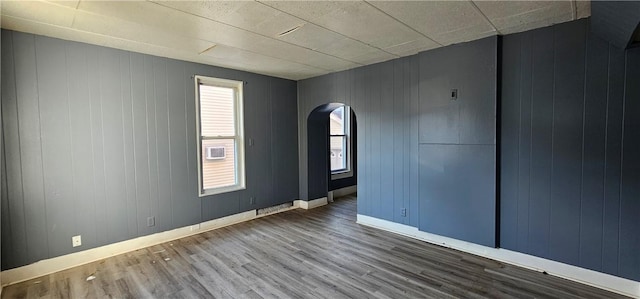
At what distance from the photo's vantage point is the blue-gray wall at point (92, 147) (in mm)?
2908

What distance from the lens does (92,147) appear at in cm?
337

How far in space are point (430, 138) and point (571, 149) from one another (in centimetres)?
139

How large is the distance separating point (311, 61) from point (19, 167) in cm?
355

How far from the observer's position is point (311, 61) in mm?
4199

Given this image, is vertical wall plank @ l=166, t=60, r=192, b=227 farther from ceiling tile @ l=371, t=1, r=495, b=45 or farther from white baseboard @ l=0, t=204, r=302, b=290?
ceiling tile @ l=371, t=1, r=495, b=45

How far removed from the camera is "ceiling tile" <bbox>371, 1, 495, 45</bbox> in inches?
94.0

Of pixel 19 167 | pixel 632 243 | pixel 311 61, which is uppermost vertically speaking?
pixel 311 61

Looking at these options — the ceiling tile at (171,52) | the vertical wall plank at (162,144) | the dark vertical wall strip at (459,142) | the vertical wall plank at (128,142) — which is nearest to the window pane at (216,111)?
the ceiling tile at (171,52)

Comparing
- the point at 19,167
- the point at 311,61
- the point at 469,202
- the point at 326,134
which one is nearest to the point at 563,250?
the point at 469,202

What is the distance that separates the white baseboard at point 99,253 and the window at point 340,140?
2.95 m

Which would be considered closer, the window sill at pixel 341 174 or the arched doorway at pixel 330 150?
the arched doorway at pixel 330 150

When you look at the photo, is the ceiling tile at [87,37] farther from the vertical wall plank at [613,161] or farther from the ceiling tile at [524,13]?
the vertical wall plank at [613,161]

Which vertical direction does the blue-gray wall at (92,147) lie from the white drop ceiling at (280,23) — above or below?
below

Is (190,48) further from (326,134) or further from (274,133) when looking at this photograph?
(326,134)
